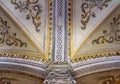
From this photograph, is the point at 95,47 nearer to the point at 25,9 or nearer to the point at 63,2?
the point at 63,2

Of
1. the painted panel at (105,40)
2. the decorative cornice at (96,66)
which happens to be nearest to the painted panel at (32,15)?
the painted panel at (105,40)

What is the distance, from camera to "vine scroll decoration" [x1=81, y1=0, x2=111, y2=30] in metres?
6.08

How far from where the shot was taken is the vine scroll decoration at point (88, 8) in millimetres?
6077

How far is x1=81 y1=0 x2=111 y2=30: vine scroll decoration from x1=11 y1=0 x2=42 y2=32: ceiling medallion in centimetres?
75

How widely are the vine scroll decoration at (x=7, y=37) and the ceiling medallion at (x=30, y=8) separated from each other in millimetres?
382

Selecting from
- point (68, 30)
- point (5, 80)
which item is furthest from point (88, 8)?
point (5, 80)

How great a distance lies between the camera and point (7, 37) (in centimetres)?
598

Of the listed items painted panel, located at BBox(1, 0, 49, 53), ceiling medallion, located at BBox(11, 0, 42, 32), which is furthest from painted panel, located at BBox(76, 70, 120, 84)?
ceiling medallion, located at BBox(11, 0, 42, 32)

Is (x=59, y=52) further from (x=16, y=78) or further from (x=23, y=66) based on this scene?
(x=16, y=78)

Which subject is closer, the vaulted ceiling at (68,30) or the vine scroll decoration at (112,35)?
the vaulted ceiling at (68,30)

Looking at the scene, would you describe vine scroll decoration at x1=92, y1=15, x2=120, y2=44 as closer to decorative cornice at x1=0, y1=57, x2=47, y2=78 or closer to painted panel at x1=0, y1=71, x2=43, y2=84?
decorative cornice at x1=0, y1=57, x2=47, y2=78

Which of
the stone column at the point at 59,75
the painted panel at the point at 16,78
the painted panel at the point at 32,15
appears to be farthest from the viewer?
the painted panel at the point at 32,15

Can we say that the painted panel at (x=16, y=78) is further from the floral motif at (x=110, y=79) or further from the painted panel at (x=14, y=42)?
the floral motif at (x=110, y=79)

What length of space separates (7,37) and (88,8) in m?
1.47
